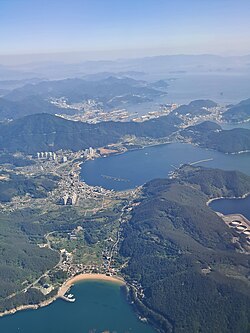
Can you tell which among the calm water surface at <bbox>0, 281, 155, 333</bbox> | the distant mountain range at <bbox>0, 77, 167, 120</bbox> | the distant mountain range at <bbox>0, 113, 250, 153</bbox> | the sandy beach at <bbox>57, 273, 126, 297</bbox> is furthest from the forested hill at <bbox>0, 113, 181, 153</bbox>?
the calm water surface at <bbox>0, 281, 155, 333</bbox>

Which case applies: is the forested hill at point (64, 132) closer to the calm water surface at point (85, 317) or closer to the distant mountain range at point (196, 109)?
the distant mountain range at point (196, 109)

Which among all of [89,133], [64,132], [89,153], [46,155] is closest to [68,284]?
[89,153]

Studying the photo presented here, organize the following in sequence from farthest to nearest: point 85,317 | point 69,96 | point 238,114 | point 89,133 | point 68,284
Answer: point 69,96 < point 238,114 < point 89,133 < point 68,284 < point 85,317

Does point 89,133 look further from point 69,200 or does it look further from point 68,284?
point 68,284


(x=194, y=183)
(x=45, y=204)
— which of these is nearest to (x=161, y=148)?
(x=194, y=183)

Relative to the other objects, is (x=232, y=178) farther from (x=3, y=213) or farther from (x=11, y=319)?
(x=11, y=319)

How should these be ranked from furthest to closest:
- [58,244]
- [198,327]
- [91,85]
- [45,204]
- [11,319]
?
[91,85], [45,204], [58,244], [11,319], [198,327]

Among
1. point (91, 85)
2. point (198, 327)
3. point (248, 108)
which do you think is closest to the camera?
point (198, 327)
